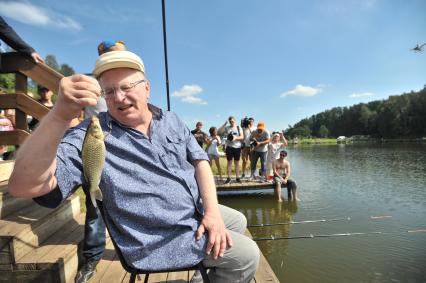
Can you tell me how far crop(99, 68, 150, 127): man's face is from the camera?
1674mm

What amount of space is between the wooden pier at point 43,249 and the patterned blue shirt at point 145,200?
0.80 meters

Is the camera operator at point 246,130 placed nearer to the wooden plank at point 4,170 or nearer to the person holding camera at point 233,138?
the person holding camera at point 233,138

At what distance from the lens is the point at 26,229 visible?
2.68 m

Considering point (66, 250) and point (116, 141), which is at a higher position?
point (116, 141)

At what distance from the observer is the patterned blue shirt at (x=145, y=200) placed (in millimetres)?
1681

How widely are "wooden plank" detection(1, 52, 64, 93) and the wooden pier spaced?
1.10m

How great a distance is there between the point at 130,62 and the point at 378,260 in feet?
22.3

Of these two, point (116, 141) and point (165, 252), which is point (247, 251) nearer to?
point (165, 252)

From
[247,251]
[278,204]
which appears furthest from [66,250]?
[278,204]

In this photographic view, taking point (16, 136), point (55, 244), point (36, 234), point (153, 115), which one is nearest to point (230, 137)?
point (16, 136)

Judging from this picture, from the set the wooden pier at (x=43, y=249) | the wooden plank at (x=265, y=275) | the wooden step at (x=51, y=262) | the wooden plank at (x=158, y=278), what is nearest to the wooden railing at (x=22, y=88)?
the wooden pier at (x=43, y=249)

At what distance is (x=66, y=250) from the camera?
284 centimetres

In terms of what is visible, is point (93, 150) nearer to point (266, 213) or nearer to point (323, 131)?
point (266, 213)

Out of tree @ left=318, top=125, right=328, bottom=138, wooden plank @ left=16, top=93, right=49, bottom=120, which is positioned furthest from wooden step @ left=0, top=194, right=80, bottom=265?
tree @ left=318, top=125, right=328, bottom=138
